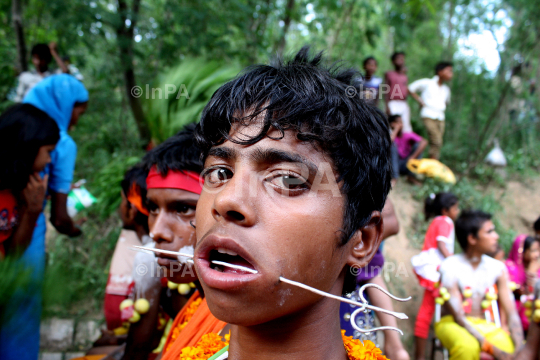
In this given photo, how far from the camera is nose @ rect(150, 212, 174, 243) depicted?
1991mm

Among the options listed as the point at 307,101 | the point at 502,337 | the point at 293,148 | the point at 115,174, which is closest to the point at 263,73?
the point at 307,101

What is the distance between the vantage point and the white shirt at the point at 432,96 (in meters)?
7.26

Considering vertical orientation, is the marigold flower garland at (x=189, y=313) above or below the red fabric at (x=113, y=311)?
above

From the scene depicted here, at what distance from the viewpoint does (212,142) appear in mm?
1347

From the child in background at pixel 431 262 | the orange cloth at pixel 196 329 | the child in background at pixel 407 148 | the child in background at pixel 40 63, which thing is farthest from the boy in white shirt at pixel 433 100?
the orange cloth at pixel 196 329

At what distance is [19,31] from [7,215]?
300 cm

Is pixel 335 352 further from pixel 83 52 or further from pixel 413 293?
pixel 83 52

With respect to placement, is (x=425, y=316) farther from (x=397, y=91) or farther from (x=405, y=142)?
(x=397, y=91)

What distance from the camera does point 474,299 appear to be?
3852 mm

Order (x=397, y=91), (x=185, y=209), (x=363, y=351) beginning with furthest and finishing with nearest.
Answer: (x=397, y=91)
(x=185, y=209)
(x=363, y=351)

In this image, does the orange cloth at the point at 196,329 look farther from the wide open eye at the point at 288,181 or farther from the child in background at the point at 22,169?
the child in background at the point at 22,169

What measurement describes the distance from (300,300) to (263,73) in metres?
0.76

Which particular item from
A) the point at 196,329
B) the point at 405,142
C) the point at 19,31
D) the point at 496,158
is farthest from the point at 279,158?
the point at 496,158

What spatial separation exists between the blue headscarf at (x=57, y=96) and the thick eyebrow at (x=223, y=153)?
2935 mm
